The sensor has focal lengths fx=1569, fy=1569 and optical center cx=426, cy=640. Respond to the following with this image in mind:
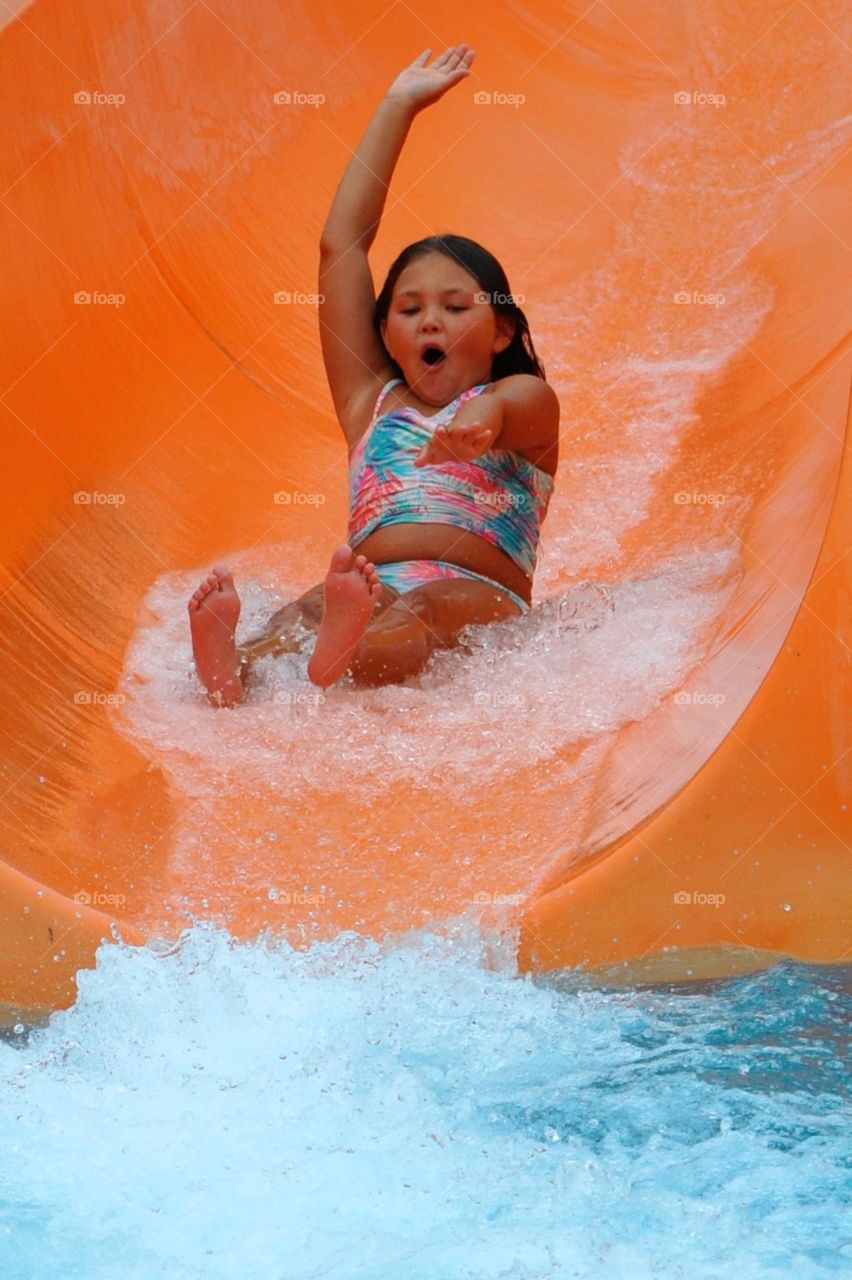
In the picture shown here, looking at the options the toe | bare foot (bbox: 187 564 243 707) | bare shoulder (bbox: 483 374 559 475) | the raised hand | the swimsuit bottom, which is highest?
the raised hand

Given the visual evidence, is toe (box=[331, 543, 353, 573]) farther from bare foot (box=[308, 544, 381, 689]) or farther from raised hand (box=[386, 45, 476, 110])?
raised hand (box=[386, 45, 476, 110])

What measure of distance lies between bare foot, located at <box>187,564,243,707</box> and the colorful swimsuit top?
1.33 feet

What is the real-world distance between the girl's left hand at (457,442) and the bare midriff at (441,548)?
1.32 feet

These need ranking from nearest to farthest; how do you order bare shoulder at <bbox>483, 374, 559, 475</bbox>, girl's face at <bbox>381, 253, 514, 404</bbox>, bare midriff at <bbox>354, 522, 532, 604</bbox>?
bare shoulder at <bbox>483, 374, 559, 475</bbox>, bare midriff at <bbox>354, 522, 532, 604</bbox>, girl's face at <bbox>381, 253, 514, 404</bbox>

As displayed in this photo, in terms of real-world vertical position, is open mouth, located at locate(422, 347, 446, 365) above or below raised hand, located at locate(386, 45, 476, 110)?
below

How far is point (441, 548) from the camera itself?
2.21 m

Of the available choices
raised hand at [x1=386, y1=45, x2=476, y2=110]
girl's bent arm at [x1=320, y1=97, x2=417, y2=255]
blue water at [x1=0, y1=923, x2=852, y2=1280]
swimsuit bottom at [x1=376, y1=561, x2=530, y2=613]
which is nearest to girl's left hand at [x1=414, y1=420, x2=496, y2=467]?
swimsuit bottom at [x1=376, y1=561, x2=530, y2=613]

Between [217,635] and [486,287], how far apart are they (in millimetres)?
745

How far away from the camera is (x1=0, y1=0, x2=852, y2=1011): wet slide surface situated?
1.68m

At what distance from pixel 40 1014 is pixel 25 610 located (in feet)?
2.51

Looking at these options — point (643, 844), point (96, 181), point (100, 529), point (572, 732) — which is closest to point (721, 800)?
point (643, 844)

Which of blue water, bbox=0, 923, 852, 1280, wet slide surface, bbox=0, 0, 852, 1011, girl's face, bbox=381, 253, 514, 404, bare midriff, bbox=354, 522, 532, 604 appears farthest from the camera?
girl's face, bbox=381, 253, 514, 404

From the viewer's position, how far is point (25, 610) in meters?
2.20

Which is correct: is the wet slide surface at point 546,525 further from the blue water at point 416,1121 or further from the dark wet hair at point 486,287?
the dark wet hair at point 486,287
